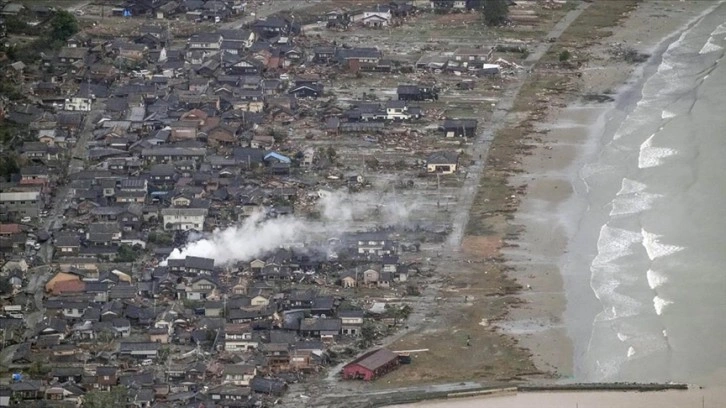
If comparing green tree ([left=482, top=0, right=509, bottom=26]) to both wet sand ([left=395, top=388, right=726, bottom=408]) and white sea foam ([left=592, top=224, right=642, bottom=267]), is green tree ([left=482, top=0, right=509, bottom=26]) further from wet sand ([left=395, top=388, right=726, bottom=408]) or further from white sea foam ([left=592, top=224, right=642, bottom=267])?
wet sand ([left=395, top=388, right=726, bottom=408])

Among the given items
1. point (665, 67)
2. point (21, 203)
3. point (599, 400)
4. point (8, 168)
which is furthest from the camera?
point (665, 67)

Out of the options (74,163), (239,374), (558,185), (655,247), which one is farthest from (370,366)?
(74,163)

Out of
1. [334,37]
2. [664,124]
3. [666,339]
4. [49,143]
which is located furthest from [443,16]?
[666,339]

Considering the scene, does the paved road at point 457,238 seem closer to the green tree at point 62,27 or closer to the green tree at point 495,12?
the green tree at point 495,12

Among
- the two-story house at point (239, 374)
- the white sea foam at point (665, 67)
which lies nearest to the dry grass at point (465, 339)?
the two-story house at point (239, 374)

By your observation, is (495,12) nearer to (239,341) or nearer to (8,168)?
(8,168)

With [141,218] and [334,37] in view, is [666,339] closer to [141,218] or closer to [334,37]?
[141,218]
